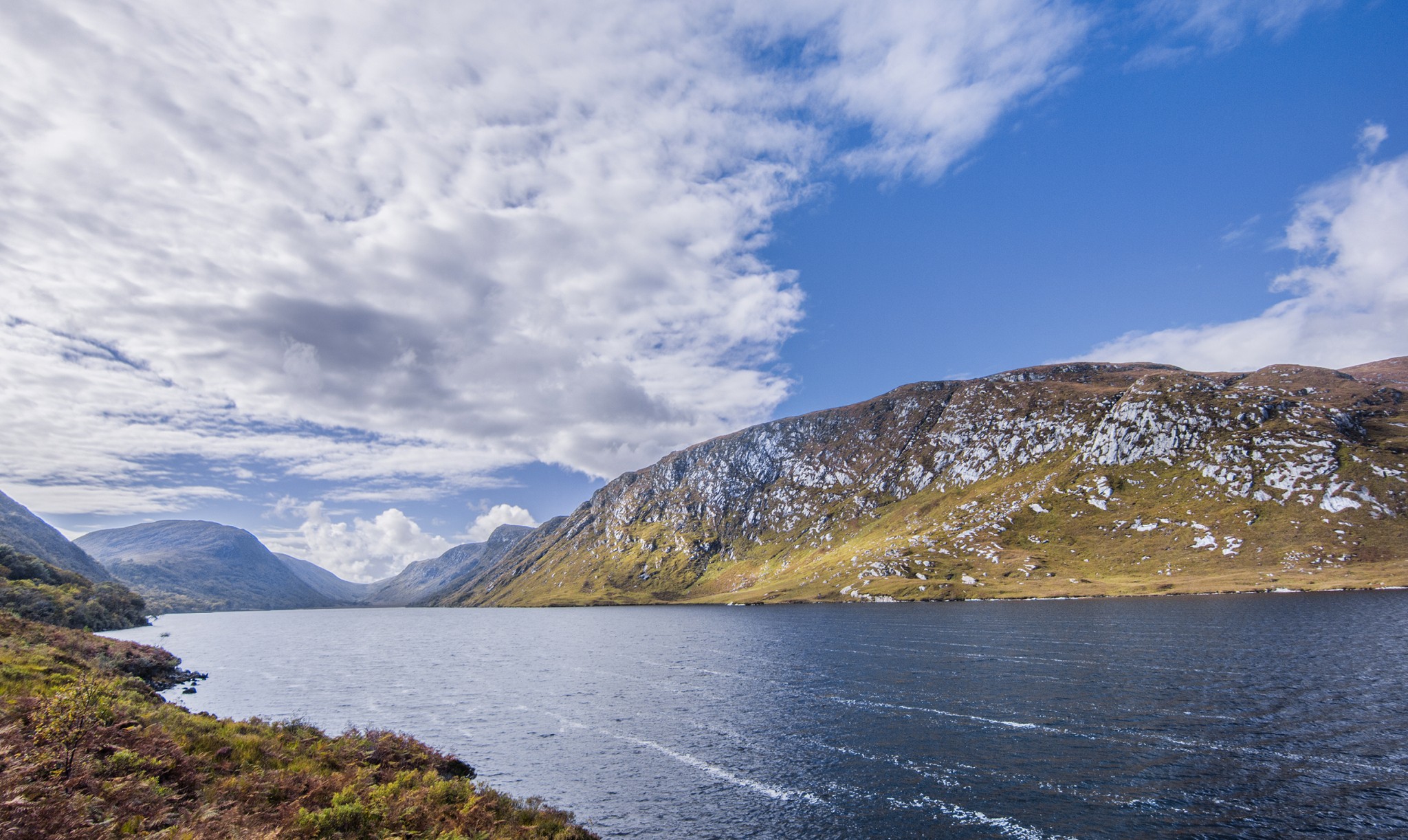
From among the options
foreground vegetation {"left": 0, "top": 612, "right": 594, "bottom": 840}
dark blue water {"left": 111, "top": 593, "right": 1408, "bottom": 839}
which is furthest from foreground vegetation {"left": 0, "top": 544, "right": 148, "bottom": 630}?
foreground vegetation {"left": 0, "top": 612, "right": 594, "bottom": 840}

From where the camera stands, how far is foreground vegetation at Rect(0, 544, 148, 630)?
363 feet

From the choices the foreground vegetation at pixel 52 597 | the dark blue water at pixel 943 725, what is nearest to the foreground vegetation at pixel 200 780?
the dark blue water at pixel 943 725

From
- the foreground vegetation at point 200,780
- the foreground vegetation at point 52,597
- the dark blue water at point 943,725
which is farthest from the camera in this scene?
the foreground vegetation at point 52,597

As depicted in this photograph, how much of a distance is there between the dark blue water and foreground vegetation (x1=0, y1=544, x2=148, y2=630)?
41591 millimetres

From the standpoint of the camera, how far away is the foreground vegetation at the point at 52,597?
110m

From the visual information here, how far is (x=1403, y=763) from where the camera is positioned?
40.8 metres

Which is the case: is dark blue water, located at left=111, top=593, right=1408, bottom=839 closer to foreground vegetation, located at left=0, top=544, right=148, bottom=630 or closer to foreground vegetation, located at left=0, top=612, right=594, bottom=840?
foreground vegetation, located at left=0, top=612, right=594, bottom=840

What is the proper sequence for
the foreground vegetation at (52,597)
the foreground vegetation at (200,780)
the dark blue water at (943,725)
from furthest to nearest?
the foreground vegetation at (52,597), the dark blue water at (943,725), the foreground vegetation at (200,780)

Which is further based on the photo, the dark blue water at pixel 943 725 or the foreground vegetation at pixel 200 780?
the dark blue water at pixel 943 725

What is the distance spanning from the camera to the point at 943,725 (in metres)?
55.7

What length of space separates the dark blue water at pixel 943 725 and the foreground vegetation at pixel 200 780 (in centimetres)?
1120

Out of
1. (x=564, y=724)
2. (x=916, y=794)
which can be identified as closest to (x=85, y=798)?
(x=916, y=794)

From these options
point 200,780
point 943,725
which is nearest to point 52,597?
point 200,780

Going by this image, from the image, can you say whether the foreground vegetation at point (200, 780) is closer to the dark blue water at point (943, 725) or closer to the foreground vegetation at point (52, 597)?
the dark blue water at point (943, 725)
